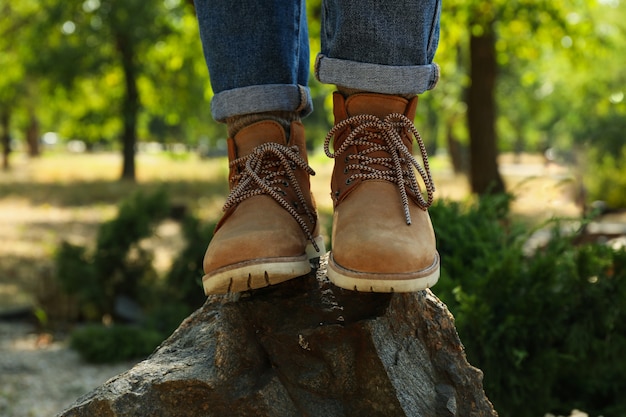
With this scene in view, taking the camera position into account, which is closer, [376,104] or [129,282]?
[376,104]

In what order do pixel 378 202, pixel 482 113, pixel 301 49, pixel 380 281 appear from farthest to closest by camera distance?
pixel 482 113 → pixel 301 49 → pixel 378 202 → pixel 380 281

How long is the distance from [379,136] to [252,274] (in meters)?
0.47

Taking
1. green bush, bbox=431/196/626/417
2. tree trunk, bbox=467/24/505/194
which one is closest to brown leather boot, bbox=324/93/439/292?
green bush, bbox=431/196/626/417

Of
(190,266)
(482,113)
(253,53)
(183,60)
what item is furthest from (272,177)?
(183,60)

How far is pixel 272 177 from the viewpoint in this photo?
1.91m

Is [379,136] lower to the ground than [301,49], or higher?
lower

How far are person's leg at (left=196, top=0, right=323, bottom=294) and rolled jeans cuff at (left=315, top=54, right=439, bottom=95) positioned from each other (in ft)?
0.62

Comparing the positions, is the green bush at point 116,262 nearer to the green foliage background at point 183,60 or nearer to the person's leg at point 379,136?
the green foliage background at point 183,60

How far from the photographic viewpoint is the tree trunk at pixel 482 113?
1083cm

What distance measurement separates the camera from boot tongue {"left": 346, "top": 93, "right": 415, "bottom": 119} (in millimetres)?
1791

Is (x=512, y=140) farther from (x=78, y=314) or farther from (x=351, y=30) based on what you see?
(x=351, y=30)

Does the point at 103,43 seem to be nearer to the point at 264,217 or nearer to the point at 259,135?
the point at 259,135

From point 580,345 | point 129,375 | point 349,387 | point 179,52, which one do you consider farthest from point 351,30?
point 179,52

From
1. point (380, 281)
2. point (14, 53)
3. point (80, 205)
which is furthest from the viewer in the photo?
point (14, 53)
